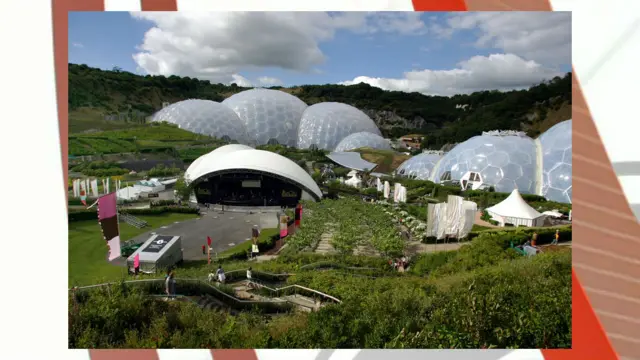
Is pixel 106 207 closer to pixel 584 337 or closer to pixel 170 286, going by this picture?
pixel 170 286

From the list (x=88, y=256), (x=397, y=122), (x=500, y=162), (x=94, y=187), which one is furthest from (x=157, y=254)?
(x=397, y=122)

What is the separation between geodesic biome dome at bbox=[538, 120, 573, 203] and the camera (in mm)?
11156

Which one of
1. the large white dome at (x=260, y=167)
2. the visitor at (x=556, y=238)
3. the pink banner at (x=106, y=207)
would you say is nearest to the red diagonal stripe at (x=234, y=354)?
the pink banner at (x=106, y=207)

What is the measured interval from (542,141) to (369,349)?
11.2m

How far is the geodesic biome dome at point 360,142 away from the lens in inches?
771

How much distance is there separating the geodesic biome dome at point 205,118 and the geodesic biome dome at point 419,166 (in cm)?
893

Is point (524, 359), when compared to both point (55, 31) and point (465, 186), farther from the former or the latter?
point (465, 186)

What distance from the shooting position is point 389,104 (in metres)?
28.4

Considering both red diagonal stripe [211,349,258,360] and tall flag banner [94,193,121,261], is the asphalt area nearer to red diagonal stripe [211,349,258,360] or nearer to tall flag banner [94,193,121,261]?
tall flag banner [94,193,121,261]

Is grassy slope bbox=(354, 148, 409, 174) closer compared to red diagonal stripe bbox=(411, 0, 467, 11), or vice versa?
red diagonal stripe bbox=(411, 0, 467, 11)

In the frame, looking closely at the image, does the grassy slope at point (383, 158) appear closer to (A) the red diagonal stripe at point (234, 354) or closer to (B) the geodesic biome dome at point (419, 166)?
(B) the geodesic biome dome at point (419, 166)

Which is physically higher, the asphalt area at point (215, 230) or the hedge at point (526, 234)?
the hedge at point (526, 234)

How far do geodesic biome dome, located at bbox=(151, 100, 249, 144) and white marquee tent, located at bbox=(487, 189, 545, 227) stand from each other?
1327 centimetres

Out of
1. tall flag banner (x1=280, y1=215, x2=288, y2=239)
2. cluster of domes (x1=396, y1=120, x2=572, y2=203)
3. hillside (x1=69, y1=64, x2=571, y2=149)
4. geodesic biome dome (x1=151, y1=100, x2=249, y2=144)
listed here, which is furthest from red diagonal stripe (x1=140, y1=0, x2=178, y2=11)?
geodesic biome dome (x1=151, y1=100, x2=249, y2=144)
